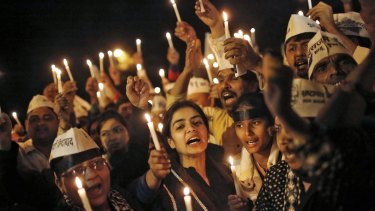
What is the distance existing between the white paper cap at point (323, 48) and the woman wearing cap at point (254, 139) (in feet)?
1.93

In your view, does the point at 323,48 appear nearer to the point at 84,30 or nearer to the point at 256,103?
the point at 256,103

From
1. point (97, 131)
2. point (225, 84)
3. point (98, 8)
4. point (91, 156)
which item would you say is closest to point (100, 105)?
point (97, 131)

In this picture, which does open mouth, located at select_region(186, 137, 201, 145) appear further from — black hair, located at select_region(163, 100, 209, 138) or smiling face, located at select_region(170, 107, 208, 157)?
black hair, located at select_region(163, 100, 209, 138)

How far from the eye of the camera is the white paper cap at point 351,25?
5020mm

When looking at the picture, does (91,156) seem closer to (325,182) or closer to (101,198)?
(101,198)

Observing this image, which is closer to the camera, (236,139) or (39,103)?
(236,139)

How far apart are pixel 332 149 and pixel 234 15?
28.9 ft

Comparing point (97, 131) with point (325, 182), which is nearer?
point (325, 182)

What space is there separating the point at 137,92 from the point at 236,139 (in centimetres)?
98

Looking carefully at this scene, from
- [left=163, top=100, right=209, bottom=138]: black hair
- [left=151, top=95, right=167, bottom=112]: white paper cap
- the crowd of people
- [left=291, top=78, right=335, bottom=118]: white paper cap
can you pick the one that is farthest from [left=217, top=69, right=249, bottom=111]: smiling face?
[left=291, top=78, right=335, bottom=118]: white paper cap

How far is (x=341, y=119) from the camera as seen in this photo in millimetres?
2436

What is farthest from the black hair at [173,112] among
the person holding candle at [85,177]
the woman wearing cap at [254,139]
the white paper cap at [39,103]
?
the white paper cap at [39,103]

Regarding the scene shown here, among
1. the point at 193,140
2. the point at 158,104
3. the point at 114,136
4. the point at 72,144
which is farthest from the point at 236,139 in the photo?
the point at 158,104

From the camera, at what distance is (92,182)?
414 centimetres
